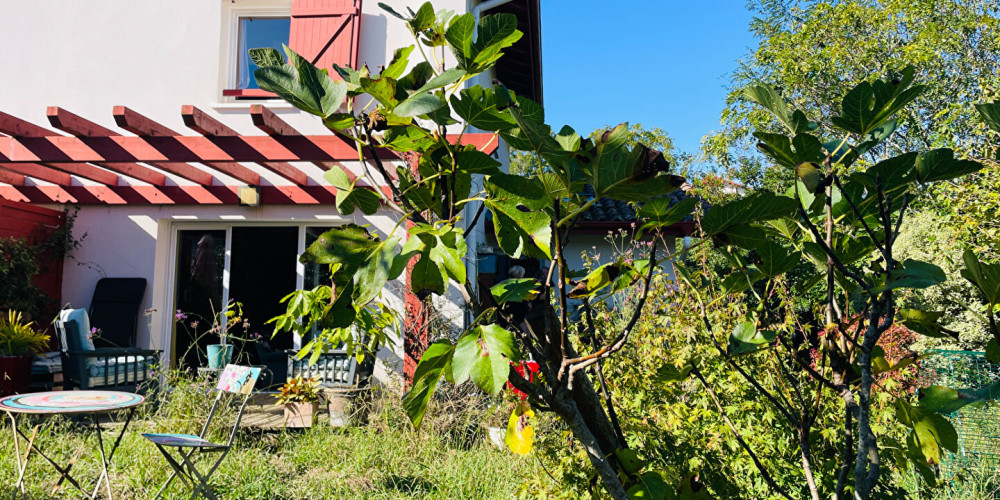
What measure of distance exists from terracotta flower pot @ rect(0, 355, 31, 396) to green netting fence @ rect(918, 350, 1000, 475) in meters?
7.15


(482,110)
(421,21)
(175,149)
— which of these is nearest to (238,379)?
(175,149)

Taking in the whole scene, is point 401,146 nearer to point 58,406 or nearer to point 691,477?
point 691,477

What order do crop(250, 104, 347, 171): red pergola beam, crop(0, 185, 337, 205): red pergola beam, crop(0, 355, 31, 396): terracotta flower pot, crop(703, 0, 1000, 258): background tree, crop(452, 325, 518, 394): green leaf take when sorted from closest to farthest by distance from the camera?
crop(452, 325, 518, 394): green leaf
crop(250, 104, 347, 171): red pergola beam
crop(0, 355, 31, 396): terracotta flower pot
crop(0, 185, 337, 205): red pergola beam
crop(703, 0, 1000, 258): background tree

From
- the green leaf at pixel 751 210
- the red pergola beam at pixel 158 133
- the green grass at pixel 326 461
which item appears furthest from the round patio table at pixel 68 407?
the green leaf at pixel 751 210

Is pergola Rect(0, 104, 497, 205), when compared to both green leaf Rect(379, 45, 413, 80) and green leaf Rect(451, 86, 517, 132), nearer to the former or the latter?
green leaf Rect(379, 45, 413, 80)

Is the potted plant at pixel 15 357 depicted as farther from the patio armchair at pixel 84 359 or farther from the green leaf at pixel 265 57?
the green leaf at pixel 265 57

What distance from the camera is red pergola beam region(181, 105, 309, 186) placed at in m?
5.18

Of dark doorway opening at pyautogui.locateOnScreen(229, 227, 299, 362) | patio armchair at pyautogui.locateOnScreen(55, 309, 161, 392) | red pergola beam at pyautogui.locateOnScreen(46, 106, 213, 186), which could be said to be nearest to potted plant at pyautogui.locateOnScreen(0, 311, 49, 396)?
patio armchair at pyautogui.locateOnScreen(55, 309, 161, 392)

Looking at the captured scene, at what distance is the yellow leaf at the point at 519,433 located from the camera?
1.05 meters

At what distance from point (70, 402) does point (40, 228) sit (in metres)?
4.98

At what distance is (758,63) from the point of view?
12070mm

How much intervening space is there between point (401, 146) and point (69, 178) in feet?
27.8

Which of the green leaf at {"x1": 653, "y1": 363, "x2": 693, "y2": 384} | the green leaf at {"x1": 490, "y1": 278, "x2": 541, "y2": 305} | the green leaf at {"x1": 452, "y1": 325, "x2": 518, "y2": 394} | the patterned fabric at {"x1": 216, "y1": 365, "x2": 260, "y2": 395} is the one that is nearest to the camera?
the green leaf at {"x1": 452, "y1": 325, "x2": 518, "y2": 394}

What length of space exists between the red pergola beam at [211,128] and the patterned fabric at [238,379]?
7.19 ft
